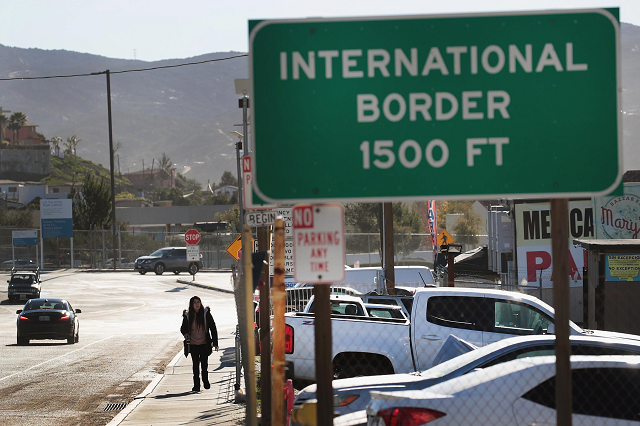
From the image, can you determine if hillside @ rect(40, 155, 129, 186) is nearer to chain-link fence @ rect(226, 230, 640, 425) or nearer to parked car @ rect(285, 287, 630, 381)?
parked car @ rect(285, 287, 630, 381)

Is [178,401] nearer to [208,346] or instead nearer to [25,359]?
[208,346]

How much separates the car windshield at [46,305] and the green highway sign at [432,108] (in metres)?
19.1

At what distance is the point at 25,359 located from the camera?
1755 cm

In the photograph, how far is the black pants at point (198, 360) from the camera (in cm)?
1262

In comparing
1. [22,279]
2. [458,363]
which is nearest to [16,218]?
[22,279]

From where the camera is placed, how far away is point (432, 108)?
4.52m

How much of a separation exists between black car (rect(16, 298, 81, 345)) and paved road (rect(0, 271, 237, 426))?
13.6 inches

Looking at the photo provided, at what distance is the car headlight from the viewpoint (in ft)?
22.0

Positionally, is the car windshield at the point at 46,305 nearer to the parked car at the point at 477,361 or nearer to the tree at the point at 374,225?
the parked car at the point at 477,361

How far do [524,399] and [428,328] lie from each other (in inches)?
196

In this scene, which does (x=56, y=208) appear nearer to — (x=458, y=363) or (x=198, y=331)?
(x=198, y=331)

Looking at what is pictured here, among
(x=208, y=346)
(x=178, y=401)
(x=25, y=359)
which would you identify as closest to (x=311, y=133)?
(x=178, y=401)

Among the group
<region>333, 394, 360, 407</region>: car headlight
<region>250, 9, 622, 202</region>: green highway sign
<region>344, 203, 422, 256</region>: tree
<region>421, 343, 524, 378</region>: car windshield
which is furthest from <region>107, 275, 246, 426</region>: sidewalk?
<region>344, 203, 422, 256</region>: tree


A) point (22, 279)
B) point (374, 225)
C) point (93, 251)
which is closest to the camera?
point (22, 279)
